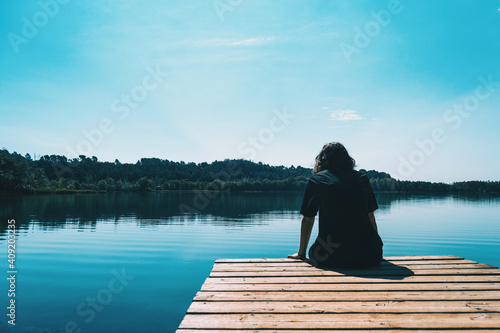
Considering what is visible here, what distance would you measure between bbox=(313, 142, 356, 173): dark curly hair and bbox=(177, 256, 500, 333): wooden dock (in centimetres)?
131

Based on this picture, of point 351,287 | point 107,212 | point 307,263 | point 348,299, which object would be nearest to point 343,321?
point 348,299

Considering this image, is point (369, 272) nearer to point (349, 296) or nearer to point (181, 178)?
point (349, 296)

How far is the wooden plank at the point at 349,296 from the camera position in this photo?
3.18 meters

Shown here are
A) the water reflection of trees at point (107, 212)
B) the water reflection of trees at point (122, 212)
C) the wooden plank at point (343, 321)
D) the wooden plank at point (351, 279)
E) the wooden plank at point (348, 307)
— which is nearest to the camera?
the wooden plank at point (343, 321)

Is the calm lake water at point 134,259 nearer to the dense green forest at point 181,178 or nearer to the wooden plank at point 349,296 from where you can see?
the wooden plank at point 349,296

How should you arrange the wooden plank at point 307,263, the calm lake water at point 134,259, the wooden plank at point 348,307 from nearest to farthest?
the wooden plank at point 348,307, the wooden plank at point 307,263, the calm lake water at point 134,259

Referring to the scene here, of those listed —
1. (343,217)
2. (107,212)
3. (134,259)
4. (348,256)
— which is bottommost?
(107,212)

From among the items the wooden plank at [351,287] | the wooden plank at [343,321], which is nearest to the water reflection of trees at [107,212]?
the wooden plank at [351,287]

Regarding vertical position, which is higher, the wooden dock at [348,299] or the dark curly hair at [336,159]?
the dark curly hair at [336,159]

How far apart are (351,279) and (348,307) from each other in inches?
34.8

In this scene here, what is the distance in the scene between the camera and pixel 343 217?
4.02 metres

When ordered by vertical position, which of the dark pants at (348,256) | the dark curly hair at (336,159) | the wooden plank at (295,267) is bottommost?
the wooden plank at (295,267)

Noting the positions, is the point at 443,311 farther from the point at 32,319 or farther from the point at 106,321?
the point at 32,319

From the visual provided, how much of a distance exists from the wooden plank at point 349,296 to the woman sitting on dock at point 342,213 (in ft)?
2.69
